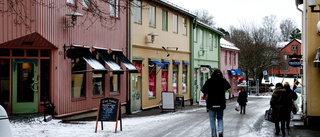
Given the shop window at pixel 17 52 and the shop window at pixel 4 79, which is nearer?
the shop window at pixel 4 79

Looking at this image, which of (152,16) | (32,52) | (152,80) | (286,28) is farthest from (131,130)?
(286,28)

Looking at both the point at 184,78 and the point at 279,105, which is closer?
the point at 279,105

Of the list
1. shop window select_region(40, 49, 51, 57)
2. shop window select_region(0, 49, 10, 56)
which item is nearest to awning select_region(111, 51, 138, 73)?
shop window select_region(40, 49, 51, 57)

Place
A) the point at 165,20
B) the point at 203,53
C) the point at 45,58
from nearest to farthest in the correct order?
the point at 45,58 → the point at 165,20 → the point at 203,53

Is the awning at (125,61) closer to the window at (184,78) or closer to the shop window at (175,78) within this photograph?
the shop window at (175,78)

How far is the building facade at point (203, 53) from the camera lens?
113ft

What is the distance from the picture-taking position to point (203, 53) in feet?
118

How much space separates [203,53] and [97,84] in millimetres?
17684

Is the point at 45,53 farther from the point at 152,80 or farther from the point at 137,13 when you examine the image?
the point at 152,80

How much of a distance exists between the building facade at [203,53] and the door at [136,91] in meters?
10.1

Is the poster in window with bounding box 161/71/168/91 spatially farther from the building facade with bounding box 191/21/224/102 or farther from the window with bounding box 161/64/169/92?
the building facade with bounding box 191/21/224/102

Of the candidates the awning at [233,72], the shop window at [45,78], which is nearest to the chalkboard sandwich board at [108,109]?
the shop window at [45,78]

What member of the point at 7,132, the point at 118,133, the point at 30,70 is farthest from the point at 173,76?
the point at 7,132

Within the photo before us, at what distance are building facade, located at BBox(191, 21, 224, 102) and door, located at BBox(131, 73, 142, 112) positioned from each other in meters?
10.1
